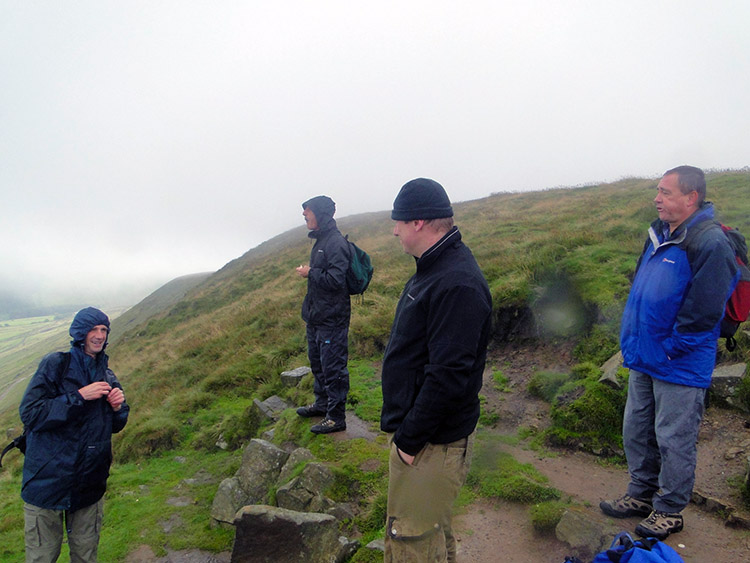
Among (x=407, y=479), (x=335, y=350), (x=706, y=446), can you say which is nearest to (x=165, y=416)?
(x=335, y=350)

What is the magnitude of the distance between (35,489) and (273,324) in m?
10.3

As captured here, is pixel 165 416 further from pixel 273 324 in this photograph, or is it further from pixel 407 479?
pixel 407 479

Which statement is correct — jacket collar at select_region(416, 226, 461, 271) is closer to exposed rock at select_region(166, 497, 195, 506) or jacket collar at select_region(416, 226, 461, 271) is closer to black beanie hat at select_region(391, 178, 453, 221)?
black beanie hat at select_region(391, 178, 453, 221)

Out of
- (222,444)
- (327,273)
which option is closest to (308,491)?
(327,273)

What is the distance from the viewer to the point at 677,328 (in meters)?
3.50

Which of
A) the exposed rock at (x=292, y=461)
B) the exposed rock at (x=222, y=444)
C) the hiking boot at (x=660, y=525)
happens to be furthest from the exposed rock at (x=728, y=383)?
the exposed rock at (x=222, y=444)

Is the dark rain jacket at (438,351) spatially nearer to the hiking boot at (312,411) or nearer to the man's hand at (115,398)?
the man's hand at (115,398)

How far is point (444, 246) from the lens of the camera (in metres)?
2.80

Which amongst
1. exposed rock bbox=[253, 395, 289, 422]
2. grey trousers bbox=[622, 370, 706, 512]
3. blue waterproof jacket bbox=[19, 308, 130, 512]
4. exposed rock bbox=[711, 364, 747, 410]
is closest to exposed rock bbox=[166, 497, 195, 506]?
exposed rock bbox=[253, 395, 289, 422]

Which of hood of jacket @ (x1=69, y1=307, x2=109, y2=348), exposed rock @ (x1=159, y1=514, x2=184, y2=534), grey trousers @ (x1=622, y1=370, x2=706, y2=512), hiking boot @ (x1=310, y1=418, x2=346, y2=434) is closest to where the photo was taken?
grey trousers @ (x1=622, y1=370, x2=706, y2=512)

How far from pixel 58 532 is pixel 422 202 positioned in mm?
4493

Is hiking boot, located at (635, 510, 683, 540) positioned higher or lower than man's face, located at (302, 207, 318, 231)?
lower

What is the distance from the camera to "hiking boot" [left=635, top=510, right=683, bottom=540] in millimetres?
3666

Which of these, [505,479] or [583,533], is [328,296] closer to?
[505,479]
